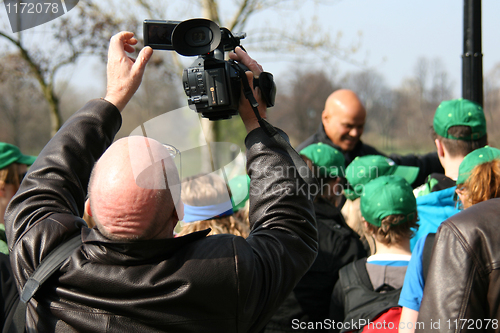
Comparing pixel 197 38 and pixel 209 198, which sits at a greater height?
pixel 197 38

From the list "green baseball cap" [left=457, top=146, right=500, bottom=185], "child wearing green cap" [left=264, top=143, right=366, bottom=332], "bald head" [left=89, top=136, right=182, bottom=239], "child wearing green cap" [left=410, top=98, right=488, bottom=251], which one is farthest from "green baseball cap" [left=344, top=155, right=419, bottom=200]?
"bald head" [left=89, top=136, right=182, bottom=239]

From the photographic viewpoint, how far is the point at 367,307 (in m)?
2.45

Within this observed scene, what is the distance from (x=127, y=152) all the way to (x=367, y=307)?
166 centimetres

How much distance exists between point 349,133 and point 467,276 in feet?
11.6

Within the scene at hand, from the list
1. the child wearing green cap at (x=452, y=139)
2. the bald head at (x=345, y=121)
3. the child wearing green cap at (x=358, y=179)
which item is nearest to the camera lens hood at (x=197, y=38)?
the child wearing green cap at (x=452, y=139)

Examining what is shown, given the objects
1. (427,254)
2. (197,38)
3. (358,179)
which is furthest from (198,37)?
(358,179)

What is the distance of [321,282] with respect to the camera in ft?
9.18

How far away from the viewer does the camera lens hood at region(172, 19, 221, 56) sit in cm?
157

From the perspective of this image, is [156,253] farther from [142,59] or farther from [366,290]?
[366,290]

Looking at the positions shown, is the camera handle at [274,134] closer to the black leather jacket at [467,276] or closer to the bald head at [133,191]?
the bald head at [133,191]

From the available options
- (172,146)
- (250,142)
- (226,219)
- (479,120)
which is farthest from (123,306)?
(479,120)

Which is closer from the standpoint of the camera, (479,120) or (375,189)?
(375,189)

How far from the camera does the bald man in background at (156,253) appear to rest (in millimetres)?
1346

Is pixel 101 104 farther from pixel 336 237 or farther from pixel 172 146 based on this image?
pixel 336 237
